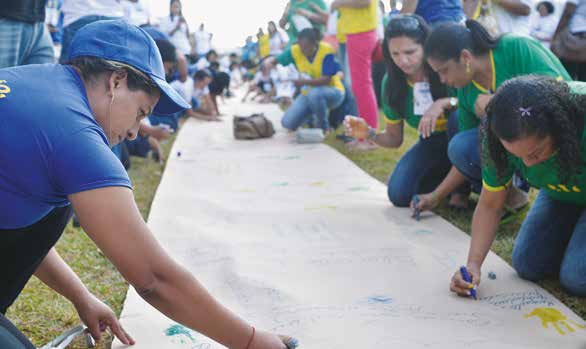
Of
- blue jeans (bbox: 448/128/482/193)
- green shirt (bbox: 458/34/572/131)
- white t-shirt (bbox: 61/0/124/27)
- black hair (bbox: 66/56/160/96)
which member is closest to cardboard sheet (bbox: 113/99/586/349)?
blue jeans (bbox: 448/128/482/193)

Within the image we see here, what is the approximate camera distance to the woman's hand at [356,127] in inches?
111

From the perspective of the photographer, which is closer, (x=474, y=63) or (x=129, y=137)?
(x=129, y=137)

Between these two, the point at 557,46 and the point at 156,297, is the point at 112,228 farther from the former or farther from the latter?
the point at 557,46

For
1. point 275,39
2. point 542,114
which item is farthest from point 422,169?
point 275,39

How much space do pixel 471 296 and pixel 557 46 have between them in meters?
2.17

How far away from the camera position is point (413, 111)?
2789 millimetres

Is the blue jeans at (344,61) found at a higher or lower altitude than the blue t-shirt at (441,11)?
lower

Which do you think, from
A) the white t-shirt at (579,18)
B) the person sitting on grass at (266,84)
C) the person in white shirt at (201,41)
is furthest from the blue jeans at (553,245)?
the person in white shirt at (201,41)

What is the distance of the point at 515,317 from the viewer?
1575 millimetres

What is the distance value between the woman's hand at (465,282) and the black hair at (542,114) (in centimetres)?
39

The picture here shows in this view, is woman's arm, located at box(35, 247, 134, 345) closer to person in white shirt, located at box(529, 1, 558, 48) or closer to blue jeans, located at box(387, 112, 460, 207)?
blue jeans, located at box(387, 112, 460, 207)

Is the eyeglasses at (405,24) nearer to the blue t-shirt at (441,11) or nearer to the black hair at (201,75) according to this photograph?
the blue t-shirt at (441,11)

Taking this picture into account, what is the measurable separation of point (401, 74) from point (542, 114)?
A: 1368 mm

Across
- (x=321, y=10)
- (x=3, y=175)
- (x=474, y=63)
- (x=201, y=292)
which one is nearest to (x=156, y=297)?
(x=201, y=292)
